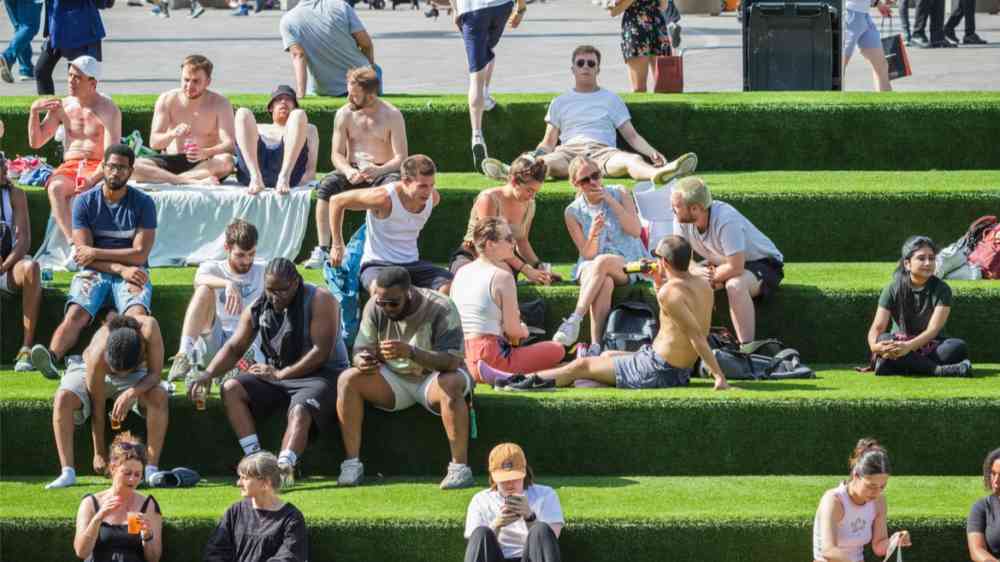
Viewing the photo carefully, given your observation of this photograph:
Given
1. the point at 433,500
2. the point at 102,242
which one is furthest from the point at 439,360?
the point at 102,242

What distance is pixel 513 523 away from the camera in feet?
26.0

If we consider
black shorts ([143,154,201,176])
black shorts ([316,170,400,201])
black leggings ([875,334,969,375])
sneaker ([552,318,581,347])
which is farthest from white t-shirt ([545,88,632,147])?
black leggings ([875,334,969,375])

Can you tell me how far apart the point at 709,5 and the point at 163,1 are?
8949mm

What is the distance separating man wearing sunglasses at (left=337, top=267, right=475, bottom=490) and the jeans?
9.02m

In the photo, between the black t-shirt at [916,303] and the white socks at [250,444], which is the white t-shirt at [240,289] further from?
the black t-shirt at [916,303]

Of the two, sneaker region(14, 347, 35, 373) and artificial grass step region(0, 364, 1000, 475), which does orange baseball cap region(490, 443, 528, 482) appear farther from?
sneaker region(14, 347, 35, 373)

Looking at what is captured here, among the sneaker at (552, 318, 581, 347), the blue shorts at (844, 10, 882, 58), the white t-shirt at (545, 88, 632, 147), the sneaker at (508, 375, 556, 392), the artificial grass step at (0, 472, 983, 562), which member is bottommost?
the artificial grass step at (0, 472, 983, 562)

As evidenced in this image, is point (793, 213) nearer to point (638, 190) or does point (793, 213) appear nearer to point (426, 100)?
point (638, 190)

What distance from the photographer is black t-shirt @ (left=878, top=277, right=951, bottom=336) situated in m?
9.07

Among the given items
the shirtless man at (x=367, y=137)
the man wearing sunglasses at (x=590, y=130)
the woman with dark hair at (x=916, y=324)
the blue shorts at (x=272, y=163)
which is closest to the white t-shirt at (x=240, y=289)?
the shirtless man at (x=367, y=137)

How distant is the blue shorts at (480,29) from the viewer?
458 inches

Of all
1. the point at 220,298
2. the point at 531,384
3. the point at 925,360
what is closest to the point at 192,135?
the point at 220,298

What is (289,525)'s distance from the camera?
7.88 metres

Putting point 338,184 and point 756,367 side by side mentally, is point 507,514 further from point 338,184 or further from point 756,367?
point 338,184
